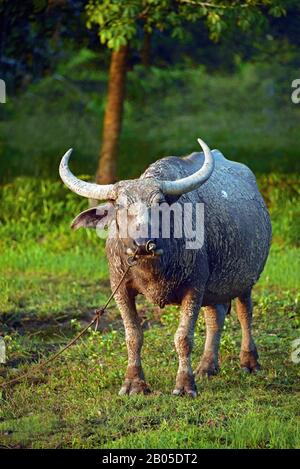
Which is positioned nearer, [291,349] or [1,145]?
[291,349]

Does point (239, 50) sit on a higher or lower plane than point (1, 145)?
higher

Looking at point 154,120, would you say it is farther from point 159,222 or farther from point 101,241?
point 159,222

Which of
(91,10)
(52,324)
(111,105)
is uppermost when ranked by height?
(91,10)

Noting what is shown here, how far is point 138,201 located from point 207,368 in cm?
166

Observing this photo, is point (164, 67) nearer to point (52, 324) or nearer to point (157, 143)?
point (157, 143)

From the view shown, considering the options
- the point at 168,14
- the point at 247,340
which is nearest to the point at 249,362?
the point at 247,340

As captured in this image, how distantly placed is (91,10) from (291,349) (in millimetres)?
5552

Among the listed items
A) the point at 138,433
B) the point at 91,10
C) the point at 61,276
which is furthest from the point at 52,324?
the point at 91,10

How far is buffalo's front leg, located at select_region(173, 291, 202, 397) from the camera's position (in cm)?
814

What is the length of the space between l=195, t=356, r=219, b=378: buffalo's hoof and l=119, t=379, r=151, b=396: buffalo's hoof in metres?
0.70

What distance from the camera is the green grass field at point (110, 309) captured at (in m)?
7.32

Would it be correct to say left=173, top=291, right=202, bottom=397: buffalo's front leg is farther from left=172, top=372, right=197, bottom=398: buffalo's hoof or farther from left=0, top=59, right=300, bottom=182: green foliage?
left=0, top=59, right=300, bottom=182: green foliage

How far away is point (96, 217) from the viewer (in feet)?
27.6

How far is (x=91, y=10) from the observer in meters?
13.6
